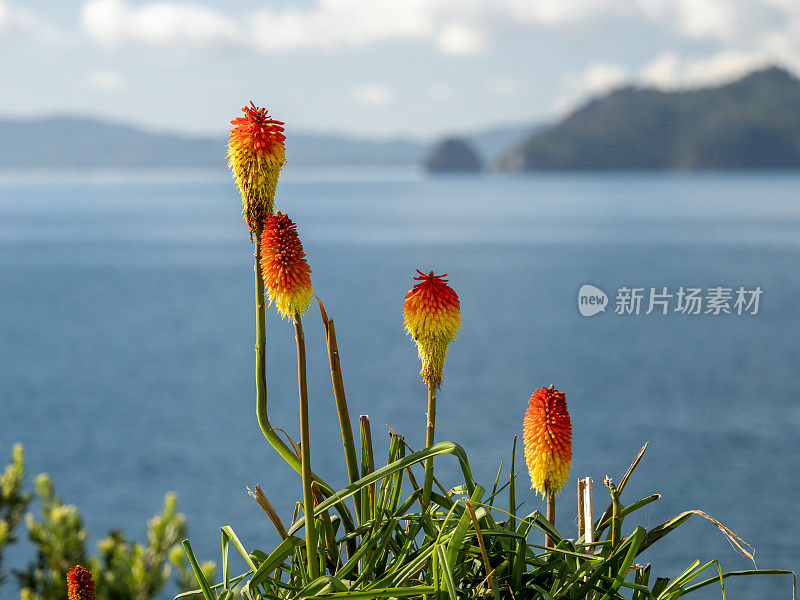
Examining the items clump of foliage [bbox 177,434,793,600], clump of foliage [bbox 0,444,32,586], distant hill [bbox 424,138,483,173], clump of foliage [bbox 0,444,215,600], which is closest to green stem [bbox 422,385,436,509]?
clump of foliage [bbox 177,434,793,600]

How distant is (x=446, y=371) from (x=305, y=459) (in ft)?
124

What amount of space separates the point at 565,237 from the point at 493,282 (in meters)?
33.1

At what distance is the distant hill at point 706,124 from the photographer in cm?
7138

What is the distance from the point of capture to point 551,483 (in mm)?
1469

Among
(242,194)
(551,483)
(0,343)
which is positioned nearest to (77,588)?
(242,194)

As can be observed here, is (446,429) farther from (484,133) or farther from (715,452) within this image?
(484,133)

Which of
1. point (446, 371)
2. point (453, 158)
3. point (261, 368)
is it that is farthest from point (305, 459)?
point (453, 158)

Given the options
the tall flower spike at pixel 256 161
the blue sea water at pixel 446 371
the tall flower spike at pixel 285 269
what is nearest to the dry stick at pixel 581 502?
the blue sea water at pixel 446 371

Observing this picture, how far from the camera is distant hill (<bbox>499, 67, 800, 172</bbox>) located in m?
71.4

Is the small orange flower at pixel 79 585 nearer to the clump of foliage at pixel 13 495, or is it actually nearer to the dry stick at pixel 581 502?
the dry stick at pixel 581 502

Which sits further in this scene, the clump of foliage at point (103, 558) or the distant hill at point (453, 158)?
the distant hill at point (453, 158)

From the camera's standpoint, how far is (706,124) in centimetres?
7625

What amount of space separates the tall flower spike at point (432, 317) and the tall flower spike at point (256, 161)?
0.28 m

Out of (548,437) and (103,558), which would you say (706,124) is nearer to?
(103,558)
